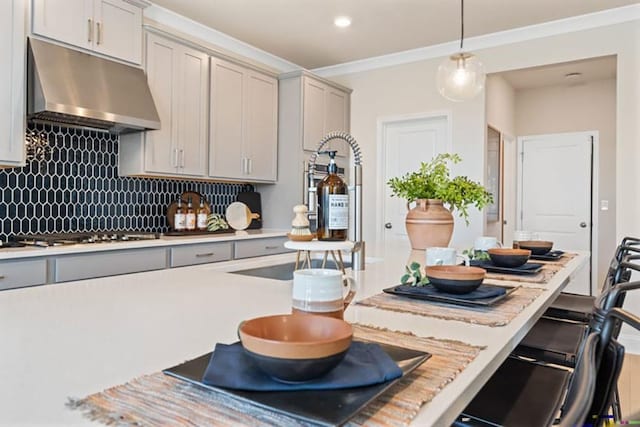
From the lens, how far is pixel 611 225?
5.25 meters

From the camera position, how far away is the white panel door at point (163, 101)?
3.35 metres

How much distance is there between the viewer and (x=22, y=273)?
92.6 inches

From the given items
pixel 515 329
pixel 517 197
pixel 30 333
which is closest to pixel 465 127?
pixel 517 197

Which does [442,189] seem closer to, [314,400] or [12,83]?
[314,400]

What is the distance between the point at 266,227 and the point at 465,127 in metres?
2.20

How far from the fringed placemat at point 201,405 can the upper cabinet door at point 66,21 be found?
285cm

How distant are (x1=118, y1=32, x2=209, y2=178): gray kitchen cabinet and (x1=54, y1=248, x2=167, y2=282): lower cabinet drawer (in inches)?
28.0

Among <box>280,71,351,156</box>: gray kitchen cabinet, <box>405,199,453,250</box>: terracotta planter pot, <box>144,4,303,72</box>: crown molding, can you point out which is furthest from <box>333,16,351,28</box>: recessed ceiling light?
<box>405,199,453,250</box>: terracotta planter pot

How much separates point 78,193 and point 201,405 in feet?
10.4

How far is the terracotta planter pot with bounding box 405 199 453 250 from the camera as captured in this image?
7.39ft

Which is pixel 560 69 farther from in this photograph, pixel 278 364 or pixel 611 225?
pixel 278 364

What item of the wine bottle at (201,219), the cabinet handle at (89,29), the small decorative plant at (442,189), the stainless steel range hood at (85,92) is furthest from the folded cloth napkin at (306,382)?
the wine bottle at (201,219)

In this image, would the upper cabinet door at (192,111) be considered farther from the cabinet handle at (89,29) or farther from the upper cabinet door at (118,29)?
the cabinet handle at (89,29)

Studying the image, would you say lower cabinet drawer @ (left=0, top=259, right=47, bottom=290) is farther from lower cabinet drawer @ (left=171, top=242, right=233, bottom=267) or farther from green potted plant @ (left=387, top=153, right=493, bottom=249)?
green potted plant @ (left=387, top=153, right=493, bottom=249)
